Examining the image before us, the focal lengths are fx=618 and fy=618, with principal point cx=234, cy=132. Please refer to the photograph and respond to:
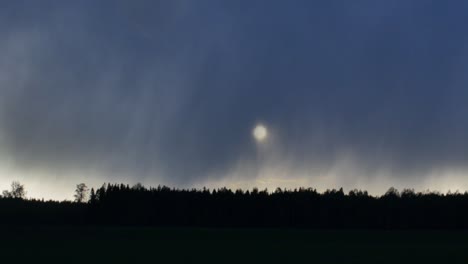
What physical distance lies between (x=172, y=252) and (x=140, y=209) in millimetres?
108810

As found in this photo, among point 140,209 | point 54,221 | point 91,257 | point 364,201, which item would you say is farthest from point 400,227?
point 91,257

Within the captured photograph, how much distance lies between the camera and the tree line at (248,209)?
154 meters

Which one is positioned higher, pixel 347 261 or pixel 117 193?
pixel 117 193

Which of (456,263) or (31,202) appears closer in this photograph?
(456,263)

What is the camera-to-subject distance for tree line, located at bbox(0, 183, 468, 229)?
154 metres

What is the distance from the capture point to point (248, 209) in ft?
547

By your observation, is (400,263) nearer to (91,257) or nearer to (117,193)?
(91,257)

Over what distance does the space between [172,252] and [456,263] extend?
2725 cm

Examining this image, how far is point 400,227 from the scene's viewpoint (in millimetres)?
152875

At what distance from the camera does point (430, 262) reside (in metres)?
52.2

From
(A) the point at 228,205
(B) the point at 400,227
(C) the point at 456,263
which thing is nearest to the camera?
(C) the point at 456,263

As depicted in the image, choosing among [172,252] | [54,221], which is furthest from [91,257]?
[54,221]

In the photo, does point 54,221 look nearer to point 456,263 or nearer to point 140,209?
point 140,209

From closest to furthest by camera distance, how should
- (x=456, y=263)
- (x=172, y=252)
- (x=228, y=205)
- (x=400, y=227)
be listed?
(x=456, y=263), (x=172, y=252), (x=400, y=227), (x=228, y=205)
